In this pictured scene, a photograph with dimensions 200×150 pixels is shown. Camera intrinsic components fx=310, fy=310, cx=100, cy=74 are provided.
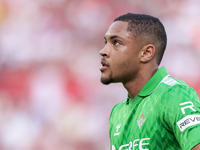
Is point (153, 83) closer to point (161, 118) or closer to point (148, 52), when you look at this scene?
point (148, 52)

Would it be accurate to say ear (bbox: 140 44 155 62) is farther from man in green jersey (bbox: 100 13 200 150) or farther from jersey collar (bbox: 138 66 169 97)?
jersey collar (bbox: 138 66 169 97)

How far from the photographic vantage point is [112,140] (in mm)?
2494

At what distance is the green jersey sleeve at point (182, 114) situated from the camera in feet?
5.70

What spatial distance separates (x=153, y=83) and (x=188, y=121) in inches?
22.0

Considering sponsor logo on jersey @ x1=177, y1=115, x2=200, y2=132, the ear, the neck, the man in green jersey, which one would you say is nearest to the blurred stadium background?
the man in green jersey

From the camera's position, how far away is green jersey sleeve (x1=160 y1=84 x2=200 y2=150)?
68.4 inches

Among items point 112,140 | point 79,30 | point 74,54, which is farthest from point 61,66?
point 112,140

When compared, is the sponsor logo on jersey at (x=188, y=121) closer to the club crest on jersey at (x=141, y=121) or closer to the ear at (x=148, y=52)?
the club crest on jersey at (x=141, y=121)

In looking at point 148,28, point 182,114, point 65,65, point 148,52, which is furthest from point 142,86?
point 65,65

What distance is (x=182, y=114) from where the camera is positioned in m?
1.80

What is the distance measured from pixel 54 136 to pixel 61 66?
168 centimetres

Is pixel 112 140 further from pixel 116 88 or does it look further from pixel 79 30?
pixel 79 30

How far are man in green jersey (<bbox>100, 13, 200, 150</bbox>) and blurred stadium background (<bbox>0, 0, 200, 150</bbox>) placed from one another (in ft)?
14.6

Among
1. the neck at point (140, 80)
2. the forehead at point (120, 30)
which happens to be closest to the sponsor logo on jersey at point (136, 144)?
the neck at point (140, 80)
